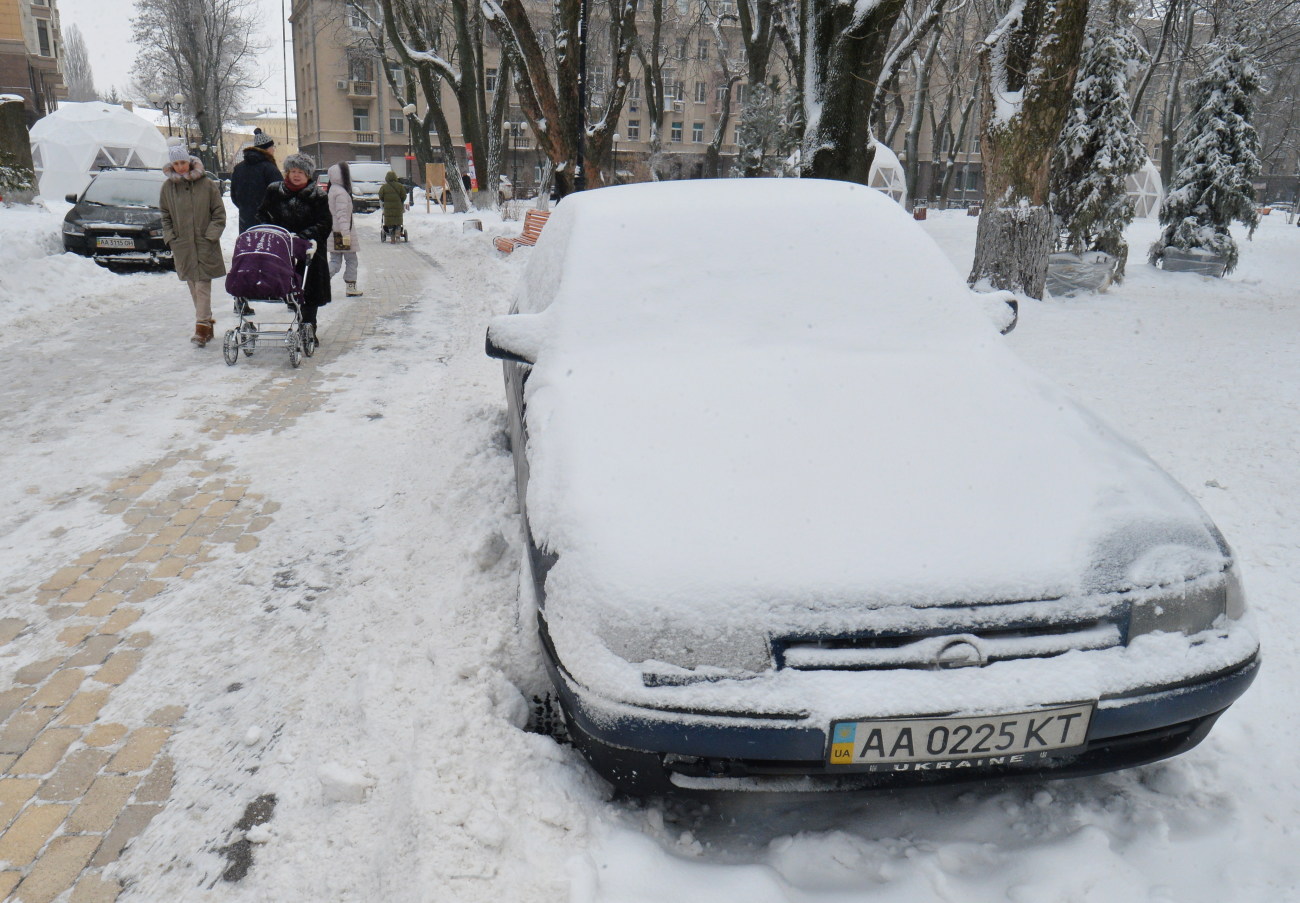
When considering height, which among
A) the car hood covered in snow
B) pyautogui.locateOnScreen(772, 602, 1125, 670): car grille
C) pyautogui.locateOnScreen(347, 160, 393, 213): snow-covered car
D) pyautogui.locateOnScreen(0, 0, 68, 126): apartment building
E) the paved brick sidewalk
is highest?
pyautogui.locateOnScreen(0, 0, 68, 126): apartment building

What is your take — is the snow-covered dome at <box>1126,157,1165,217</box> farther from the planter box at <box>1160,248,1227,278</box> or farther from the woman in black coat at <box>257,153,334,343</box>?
the woman in black coat at <box>257,153,334,343</box>

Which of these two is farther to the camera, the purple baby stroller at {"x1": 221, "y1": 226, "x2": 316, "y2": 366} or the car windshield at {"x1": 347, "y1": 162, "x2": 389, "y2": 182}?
the car windshield at {"x1": 347, "y1": 162, "x2": 389, "y2": 182}

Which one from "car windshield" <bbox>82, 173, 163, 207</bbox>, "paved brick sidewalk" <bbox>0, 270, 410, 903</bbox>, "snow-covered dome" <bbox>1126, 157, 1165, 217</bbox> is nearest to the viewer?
"paved brick sidewalk" <bbox>0, 270, 410, 903</bbox>

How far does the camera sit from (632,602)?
2.18 m

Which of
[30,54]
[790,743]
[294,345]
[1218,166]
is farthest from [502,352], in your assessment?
[30,54]

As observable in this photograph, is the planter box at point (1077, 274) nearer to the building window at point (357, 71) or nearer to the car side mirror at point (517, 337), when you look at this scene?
the car side mirror at point (517, 337)

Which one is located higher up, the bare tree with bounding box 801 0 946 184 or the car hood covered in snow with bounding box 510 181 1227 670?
the bare tree with bounding box 801 0 946 184

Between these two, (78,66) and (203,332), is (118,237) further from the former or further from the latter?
(78,66)

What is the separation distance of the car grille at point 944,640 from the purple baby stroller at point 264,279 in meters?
6.62

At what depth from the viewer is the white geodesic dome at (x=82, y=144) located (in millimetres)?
37562

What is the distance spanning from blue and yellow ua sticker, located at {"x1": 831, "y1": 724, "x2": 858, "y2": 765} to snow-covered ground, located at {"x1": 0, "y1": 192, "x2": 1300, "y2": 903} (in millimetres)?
359

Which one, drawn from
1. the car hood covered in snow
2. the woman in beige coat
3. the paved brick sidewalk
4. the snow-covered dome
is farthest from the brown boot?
the snow-covered dome

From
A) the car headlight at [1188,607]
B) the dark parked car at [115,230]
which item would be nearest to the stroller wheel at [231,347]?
the dark parked car at [115,230]

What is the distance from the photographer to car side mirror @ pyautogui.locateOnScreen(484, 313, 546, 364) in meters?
3.37
